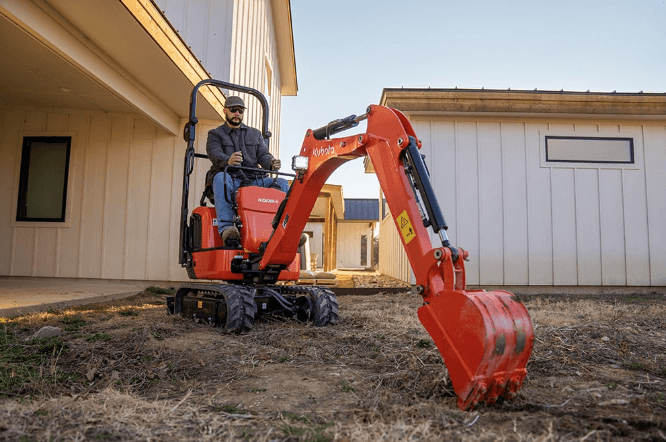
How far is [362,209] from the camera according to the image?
82.4 ft

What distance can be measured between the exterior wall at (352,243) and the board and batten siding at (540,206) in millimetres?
16778

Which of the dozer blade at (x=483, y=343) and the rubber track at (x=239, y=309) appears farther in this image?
the rubber track at (x=239, y=309)

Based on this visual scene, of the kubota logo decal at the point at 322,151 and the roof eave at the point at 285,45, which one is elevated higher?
the roof eave at the point at 285,45

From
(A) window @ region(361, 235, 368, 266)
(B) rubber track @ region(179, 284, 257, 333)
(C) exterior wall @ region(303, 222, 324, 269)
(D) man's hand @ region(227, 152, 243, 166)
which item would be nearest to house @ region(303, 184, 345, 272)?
(C) exterior wall @ region(303, 222, 324, 269)

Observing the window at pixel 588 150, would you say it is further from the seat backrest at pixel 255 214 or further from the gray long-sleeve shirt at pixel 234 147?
the seat backrest at pixel 255 214

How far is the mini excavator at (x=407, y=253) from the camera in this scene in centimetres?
184

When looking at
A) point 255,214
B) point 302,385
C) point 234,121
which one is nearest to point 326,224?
point 234,121

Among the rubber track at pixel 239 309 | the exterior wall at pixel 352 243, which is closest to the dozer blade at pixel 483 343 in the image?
the rubber track at pixel 239 309

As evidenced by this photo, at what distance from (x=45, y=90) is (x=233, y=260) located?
174 inches

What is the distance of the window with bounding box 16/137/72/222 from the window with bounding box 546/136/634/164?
25.6 feet

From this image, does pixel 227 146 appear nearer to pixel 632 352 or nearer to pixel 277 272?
pixel 277 272

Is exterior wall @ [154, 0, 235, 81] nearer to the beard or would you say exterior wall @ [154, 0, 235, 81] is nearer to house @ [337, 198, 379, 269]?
the beard

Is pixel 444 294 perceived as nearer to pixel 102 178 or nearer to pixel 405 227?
pixel 405 227

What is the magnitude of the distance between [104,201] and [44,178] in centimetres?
102
